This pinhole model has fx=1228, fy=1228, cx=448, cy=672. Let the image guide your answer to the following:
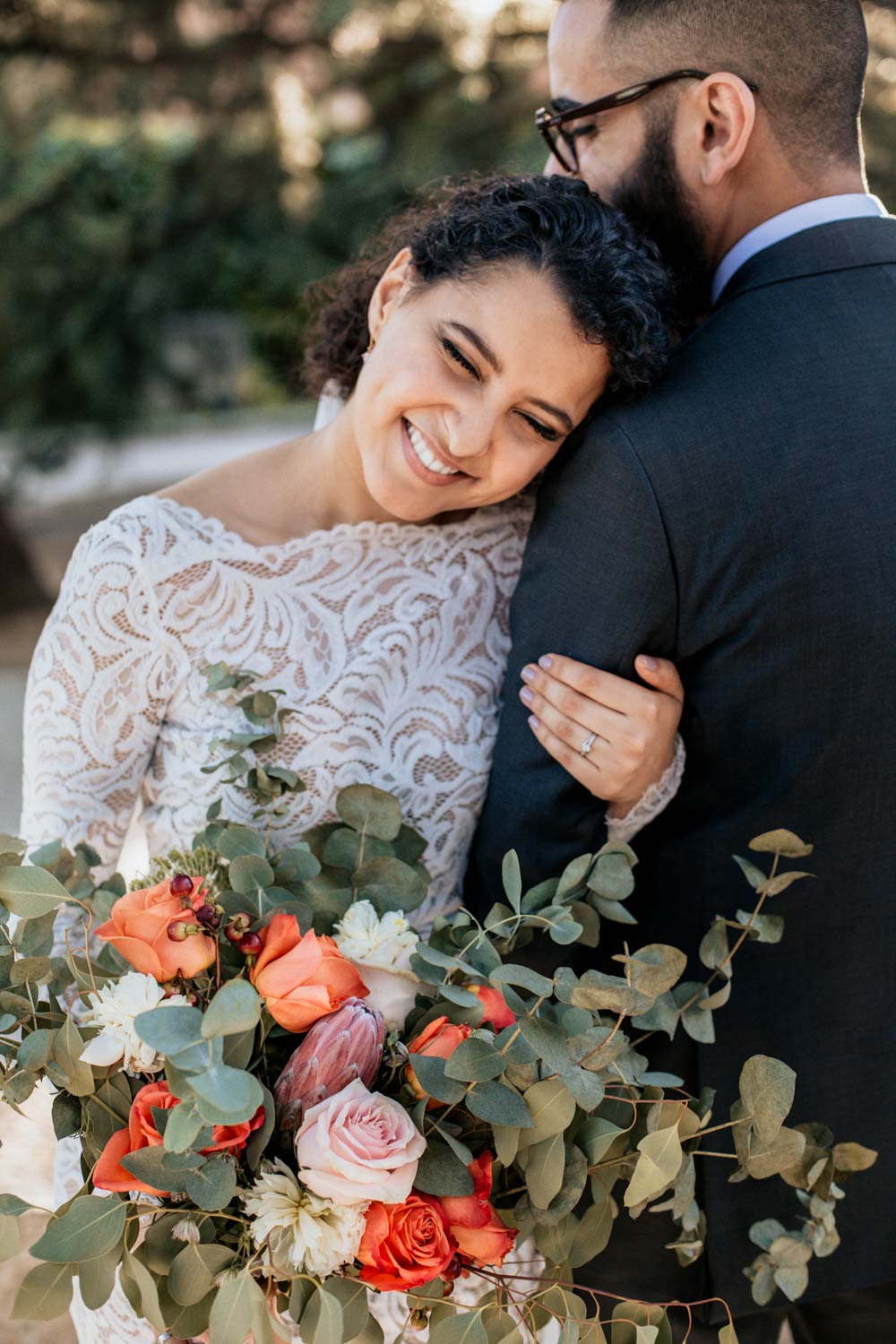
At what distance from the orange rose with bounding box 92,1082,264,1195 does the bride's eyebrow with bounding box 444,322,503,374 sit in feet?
3.09

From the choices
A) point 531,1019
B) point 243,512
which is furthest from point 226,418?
point 531,1019

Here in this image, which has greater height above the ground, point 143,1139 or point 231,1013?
point 231,1013

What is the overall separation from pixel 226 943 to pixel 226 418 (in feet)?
40.6

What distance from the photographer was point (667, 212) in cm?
174

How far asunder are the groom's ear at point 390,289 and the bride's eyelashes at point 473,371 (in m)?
0.16

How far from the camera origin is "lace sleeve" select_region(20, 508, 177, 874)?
1.65 meters

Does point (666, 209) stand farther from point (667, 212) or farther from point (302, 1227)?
point (302, 1227)

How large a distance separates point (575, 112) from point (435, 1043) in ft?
4.23

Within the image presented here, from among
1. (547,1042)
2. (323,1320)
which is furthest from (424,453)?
(323,1320)

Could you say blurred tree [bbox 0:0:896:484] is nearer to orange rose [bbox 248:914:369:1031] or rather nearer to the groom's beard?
the groom's beard

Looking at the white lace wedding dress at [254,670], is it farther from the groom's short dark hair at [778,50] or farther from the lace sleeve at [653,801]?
the groom's short dark hair at [778,50]

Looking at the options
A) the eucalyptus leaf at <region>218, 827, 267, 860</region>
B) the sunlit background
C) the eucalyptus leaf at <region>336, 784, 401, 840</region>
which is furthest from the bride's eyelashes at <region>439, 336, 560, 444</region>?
the sunlit background

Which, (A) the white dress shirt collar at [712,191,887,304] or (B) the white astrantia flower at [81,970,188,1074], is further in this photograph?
(A) the white dress shirt collar at [712,191,887,304]

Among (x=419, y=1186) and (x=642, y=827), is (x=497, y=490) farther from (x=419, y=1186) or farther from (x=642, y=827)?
(x=419, y=1186)
